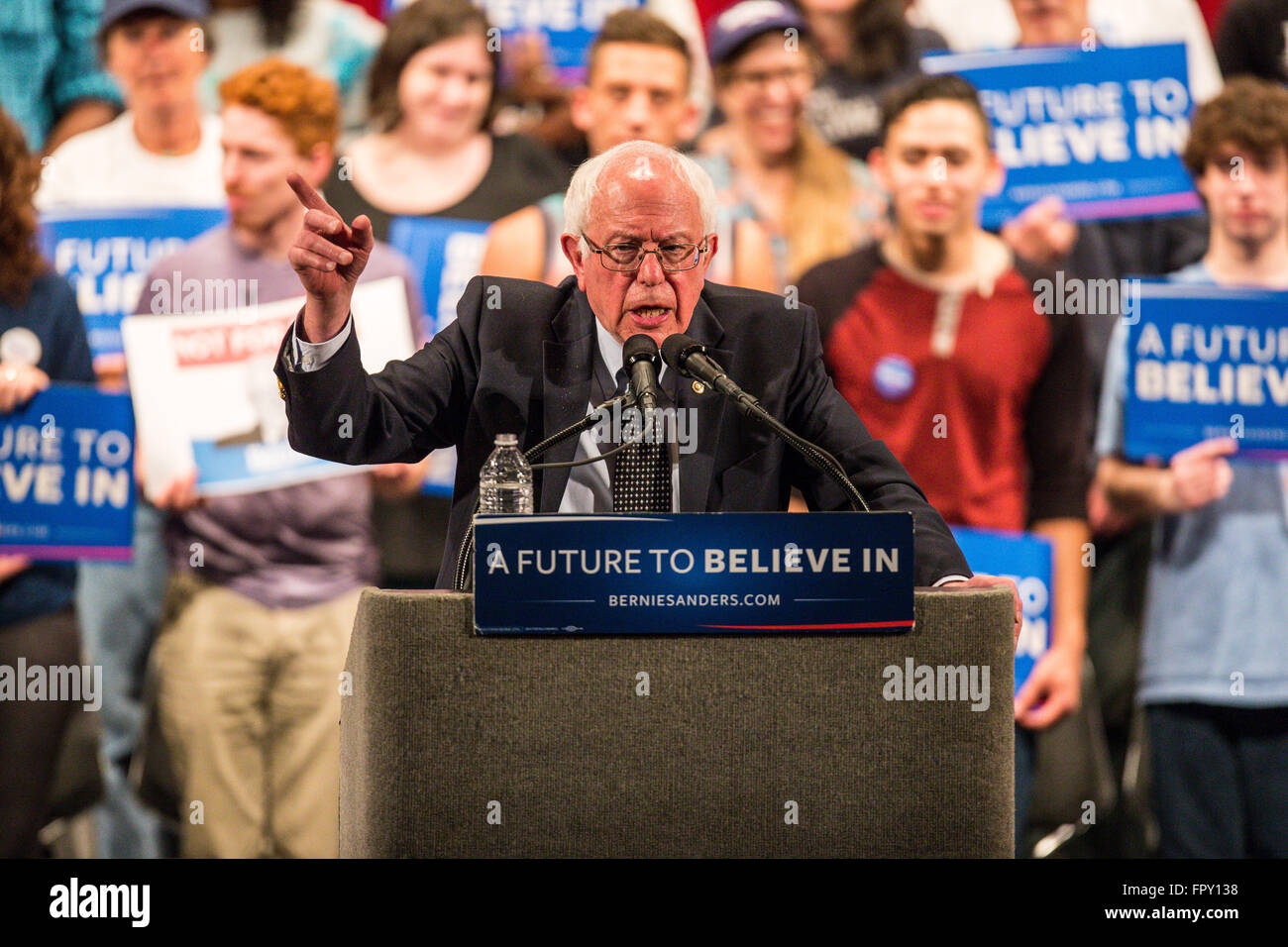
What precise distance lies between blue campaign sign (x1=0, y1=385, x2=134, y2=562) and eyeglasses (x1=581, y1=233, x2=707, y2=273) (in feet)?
9.11

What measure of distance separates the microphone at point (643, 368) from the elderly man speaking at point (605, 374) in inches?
10.0

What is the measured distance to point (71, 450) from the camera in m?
4.49

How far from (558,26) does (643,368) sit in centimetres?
315

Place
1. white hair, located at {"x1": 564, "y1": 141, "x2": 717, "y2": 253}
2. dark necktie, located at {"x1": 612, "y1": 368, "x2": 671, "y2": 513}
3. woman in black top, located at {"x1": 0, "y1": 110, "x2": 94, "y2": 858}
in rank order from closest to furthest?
dark necktie, located at {"x1": 612, "y1": 368, "x2": 671, "y2": 513} < white hair, located at {"x1": 564, "y1": 141, "x2": 717, "y2": 253} < woman in black top, located at {"x1": 0, "y1": 110, "x2": 94, "y2": 858}

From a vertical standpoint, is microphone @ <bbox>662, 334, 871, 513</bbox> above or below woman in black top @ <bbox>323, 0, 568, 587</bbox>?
below

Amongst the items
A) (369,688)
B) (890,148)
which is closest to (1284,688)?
(890,148)

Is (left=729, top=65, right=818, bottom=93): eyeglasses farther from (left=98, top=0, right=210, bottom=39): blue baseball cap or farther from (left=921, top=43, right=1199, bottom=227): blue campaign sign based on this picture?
(left=98, top=0, right=210, bottom=39): blue baseball cap

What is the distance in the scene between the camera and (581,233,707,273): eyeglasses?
2.22 meters

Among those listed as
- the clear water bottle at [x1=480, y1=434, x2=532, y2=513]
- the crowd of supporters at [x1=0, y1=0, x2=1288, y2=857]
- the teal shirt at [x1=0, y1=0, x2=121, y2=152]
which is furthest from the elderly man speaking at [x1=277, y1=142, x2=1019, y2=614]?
the teal shirt at [x1=0, y1=0, x2=121, y2=152]

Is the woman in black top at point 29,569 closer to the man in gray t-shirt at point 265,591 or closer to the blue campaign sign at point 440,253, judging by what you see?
the man in gray t-shirt at point 265,591

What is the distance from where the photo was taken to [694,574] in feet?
5.27

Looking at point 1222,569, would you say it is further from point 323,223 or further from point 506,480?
point 323,223

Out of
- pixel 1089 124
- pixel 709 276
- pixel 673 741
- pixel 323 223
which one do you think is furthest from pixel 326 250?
pixel 1089 124

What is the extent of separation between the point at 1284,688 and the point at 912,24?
99.3 inches
